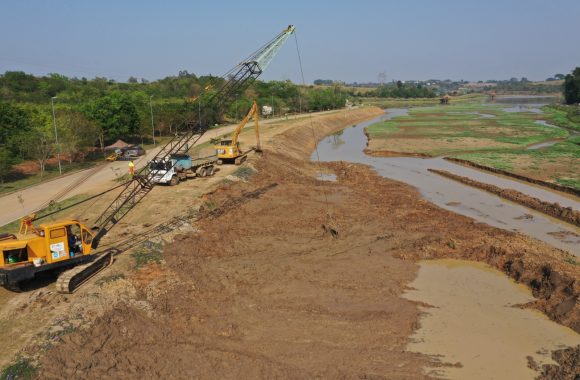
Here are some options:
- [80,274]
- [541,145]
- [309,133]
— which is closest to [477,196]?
[80,274]

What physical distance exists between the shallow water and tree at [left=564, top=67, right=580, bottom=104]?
405 ft

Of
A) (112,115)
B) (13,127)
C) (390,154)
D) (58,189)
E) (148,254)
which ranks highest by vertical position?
(112,115)

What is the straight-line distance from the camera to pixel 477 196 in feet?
122

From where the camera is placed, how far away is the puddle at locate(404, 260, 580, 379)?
48.0ft

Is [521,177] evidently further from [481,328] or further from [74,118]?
[74,118]

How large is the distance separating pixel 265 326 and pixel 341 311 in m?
2.95

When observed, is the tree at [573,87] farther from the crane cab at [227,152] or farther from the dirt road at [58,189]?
the dirt road at [58,189]

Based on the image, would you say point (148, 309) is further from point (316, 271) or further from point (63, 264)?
point (316, 271)

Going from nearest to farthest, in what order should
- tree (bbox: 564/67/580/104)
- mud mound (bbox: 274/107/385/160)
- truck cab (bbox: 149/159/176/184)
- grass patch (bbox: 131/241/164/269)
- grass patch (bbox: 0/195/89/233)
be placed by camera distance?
1. grass patch (bbox: 131/241/164/269)
2. grass patch (bbox: 0/195/89/233)
3. truck cab (bbox: 149/159/176/184)
4. mud mound (bbox: 274/107/385/160)
5. tree (bbox: 564/67/580/104)

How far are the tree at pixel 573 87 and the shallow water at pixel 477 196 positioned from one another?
4859 inches

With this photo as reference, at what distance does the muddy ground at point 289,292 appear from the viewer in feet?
46.0

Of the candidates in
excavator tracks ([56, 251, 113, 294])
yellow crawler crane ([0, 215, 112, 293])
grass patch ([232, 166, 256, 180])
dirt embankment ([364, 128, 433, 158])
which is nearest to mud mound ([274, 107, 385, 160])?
dirt embankment ([364, 128, 433, 158])

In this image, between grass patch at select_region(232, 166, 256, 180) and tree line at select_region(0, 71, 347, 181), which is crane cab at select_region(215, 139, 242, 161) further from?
tree line at select_region(0, 71, 347, 181)

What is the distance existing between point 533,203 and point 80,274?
97.3ft
